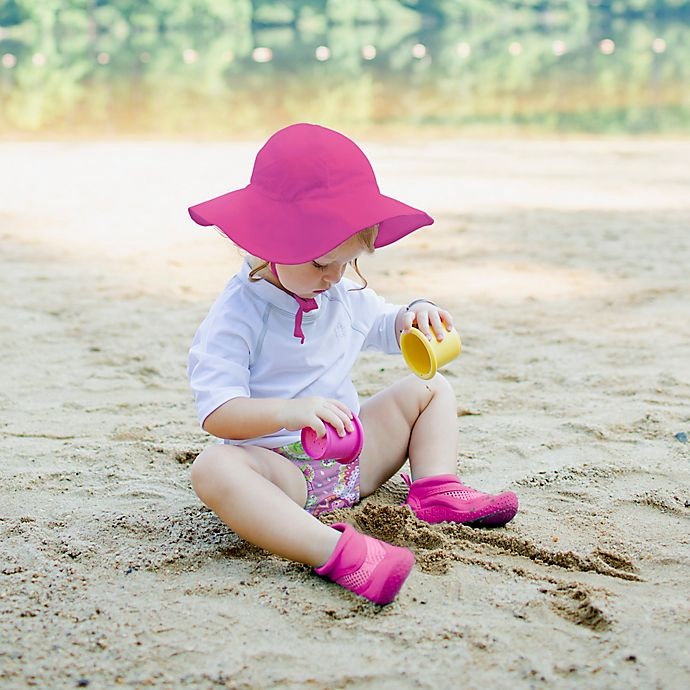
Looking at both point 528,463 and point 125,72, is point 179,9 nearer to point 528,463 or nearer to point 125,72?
point 125,72

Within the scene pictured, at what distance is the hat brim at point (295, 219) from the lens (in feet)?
6.18

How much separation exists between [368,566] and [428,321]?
0.57 metres

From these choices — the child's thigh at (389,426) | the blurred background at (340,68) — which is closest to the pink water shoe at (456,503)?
the child's thigh at (389,426)

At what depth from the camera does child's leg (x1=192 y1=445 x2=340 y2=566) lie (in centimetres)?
195

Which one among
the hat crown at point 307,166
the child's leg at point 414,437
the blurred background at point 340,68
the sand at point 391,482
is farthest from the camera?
the blurred background at point 340,68

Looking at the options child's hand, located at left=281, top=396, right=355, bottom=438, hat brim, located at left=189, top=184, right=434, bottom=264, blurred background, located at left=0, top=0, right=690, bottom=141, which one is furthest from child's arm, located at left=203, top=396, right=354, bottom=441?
blurred background, located at left=0, top=0, right=690, bottom=141

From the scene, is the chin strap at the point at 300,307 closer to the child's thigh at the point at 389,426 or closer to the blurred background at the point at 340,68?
the child's thigh at the point at 389,426

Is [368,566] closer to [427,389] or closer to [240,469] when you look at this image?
[240,469]

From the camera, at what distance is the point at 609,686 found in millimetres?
1569

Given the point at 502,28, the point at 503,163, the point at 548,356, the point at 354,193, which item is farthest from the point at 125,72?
the point at 502,28

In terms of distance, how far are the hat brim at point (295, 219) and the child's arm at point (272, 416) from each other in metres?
0.27

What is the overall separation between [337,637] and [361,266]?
3.06 m

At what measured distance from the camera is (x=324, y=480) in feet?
7.24

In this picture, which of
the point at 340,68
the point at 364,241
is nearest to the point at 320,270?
the point at 364,241
